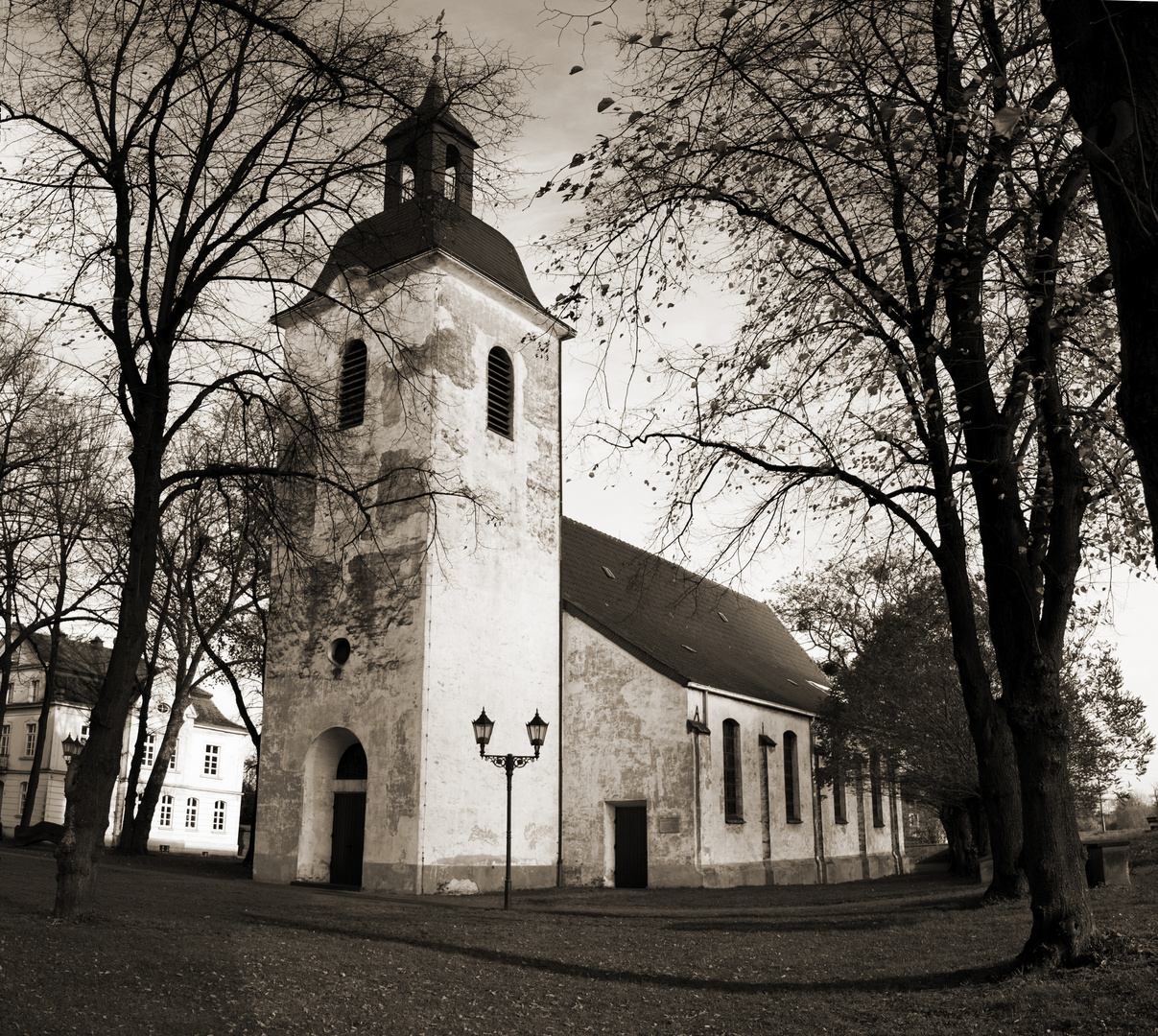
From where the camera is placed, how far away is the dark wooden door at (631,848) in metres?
23.1

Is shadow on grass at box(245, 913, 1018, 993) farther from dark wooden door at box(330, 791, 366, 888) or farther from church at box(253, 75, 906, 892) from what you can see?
dark wooden door at box(330, 791, 366, 888)

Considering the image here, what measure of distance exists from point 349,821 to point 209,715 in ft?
144

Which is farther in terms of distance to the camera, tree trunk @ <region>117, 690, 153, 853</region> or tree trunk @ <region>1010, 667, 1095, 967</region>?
tree trunk @ <region>117, 690, 153, 853</region>

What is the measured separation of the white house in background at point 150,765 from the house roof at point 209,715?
6 cm

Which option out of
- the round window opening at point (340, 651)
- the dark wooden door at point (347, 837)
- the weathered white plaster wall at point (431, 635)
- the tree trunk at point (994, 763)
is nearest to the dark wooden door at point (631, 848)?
the weathered white plaster wall at point (431, 635)

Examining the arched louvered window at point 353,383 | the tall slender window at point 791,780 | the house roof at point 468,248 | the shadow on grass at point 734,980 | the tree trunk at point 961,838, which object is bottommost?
the shadow on grass at point 734,980

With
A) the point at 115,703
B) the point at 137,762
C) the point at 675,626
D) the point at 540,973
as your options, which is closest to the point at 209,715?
the point at 137,762

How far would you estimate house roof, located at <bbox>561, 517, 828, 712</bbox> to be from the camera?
2488cm

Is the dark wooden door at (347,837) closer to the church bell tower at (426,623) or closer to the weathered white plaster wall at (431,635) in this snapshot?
the church bell tower at (426,623)

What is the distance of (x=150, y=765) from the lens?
54.8 metres

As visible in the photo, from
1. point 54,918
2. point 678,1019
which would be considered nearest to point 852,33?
point 678,1019

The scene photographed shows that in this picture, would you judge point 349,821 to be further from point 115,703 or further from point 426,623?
point 115,703

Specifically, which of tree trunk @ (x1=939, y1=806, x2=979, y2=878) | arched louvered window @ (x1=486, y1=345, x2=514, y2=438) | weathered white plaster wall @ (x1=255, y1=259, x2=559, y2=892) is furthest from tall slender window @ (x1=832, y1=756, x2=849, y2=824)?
arched louvered window @ (x1=486, y1=345, x2=514, y2=438)

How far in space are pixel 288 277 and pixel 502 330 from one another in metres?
13.6
